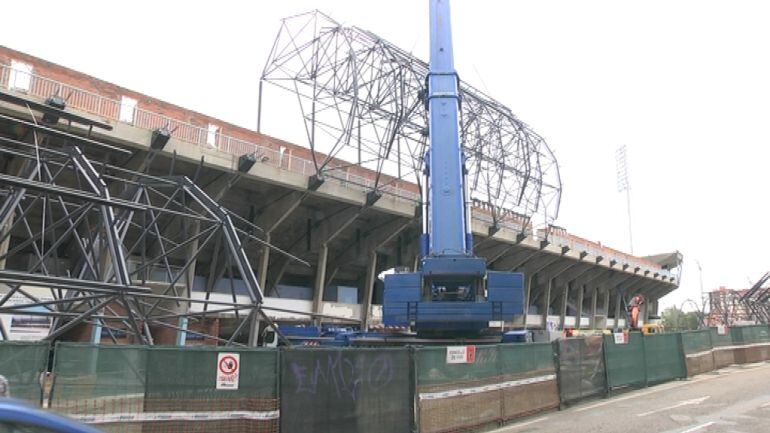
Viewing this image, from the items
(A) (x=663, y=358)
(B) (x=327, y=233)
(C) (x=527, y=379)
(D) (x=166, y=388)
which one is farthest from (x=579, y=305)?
(D) (x=166, y=388)

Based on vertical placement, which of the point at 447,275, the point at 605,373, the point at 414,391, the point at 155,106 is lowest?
the point at 605,373

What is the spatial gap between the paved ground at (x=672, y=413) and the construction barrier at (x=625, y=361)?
0.41 meters

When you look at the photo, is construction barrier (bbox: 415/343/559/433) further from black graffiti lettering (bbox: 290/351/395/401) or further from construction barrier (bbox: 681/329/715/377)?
construction barrier (bbox: 681/329/715/377)

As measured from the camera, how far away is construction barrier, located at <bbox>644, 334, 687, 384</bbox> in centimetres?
1770

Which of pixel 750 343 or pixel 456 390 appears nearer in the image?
pixel 456 390

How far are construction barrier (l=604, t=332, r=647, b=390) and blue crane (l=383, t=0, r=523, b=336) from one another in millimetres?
3015

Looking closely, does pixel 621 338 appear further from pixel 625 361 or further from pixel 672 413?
pixel 672 413

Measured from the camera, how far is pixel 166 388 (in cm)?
803

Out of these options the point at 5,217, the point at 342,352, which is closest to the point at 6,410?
the point at 342,352

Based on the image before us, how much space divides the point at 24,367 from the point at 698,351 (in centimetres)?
2173

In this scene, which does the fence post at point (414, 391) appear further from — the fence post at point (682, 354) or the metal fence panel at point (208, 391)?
the fence post at point (682, 354)

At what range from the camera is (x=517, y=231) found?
41.2m

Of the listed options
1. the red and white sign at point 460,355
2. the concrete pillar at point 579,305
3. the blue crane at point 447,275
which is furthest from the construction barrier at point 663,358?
the concrete pillar at point 579,305

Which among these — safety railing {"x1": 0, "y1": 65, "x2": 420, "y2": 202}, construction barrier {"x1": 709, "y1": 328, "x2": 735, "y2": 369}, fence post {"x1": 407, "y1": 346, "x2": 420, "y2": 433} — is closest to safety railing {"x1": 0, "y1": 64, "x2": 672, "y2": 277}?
safety railing {"x1": 0, "y1": 65, "x2": 420, "y2": 202}
